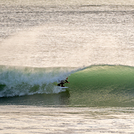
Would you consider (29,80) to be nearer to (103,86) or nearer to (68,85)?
(68,85)

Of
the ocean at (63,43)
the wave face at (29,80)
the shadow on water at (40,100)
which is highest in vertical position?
the ocean at (63,43)

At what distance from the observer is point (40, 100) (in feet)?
2.56

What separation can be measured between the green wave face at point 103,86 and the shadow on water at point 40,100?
1.5 inches

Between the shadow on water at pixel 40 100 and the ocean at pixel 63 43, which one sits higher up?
the ocean at pixel 63 43

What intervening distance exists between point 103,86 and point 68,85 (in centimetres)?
18

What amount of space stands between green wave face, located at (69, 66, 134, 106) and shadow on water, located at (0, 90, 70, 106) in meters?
0.04


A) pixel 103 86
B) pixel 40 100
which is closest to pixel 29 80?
pixel 40 100

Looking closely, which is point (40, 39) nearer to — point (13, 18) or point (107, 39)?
point (13, 18)

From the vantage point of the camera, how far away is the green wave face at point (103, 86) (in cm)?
74

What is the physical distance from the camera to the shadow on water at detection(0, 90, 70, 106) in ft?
2.42

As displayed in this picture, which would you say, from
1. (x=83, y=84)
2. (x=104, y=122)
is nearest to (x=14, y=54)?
(x=83, y=84)

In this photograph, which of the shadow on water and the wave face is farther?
the wave face

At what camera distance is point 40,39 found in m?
0.89

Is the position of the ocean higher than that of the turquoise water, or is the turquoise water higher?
the ocean
